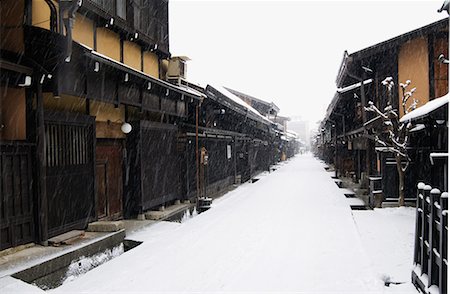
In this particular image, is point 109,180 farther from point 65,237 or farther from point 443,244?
point 443,244

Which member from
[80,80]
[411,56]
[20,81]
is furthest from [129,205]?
[411,56]

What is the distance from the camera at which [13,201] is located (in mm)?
7172

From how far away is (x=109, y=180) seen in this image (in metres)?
11.4

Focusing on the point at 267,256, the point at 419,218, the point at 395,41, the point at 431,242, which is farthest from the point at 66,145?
the point at 395,41

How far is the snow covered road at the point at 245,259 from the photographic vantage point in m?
6.65

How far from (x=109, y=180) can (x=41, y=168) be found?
12.2 ft

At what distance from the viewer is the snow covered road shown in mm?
6648

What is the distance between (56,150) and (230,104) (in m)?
10.8

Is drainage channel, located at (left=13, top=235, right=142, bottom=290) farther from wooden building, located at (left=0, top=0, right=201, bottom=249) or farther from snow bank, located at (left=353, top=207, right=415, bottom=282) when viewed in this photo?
snow bank, located at (left=353, top=207, right=415, bottom=282)

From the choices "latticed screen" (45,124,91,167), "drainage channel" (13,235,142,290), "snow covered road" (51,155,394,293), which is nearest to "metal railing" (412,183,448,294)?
"snow covered road" (51,155,394,293)

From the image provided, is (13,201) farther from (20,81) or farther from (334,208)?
(334,208)

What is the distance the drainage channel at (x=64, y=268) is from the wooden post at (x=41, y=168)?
746 mm

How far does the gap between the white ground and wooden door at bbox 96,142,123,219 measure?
1251mm

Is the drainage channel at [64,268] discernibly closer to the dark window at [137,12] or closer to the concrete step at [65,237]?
the concrete step at [65,237]
